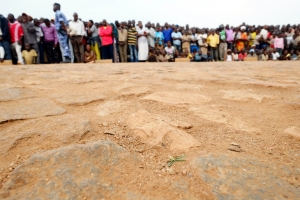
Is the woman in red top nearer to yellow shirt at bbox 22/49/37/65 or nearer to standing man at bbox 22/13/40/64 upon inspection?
standing man at bbox 22/13/40/64

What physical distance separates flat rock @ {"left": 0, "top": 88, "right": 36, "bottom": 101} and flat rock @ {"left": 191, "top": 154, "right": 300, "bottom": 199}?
127 centimetres

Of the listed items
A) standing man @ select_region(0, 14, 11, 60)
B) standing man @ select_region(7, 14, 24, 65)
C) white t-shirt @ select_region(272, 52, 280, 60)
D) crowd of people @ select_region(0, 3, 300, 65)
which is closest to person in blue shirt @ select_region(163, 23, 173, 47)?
crowd of people @ select_region(0, 3, 300, 65)

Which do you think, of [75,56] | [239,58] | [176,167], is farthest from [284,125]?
[239,58]

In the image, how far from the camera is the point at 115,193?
61cm

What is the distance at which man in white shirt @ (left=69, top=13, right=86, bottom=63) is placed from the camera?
5.91m

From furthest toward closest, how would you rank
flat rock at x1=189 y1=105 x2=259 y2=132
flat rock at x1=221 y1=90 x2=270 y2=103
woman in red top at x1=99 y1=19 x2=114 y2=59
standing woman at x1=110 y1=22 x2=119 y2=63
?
→ standing woman at x1=110 y1=22 x2=119 y2=63 → woman in red top at x1=99 y1=19 x2=114 y2=59 → flat rock at x1=221 y1=90 x2=270 y2=103 → flat rock at x1=189 y1=105 x2=259 y2=132

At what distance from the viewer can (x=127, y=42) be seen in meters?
6.98

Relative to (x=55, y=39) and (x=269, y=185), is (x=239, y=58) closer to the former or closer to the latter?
(x=55, y=39)

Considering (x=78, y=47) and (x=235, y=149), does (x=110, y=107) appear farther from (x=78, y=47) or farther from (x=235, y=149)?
(x=78, y=47)

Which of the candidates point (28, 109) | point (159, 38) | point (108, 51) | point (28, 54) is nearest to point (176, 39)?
point (159, 38)

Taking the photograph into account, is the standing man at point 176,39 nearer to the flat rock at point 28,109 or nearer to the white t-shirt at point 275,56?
the white t-shirt at point 275,56

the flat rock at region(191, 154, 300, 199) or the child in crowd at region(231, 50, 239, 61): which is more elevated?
the child in crowd at region(231, 50, 239, 61)

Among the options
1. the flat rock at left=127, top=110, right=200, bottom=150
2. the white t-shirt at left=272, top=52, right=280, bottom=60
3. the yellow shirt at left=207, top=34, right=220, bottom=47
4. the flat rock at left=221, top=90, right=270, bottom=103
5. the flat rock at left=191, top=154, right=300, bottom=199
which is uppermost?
the yellow shirt at left=207, top=34, right=220, bottom=47

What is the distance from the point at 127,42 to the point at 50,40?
2.28m
